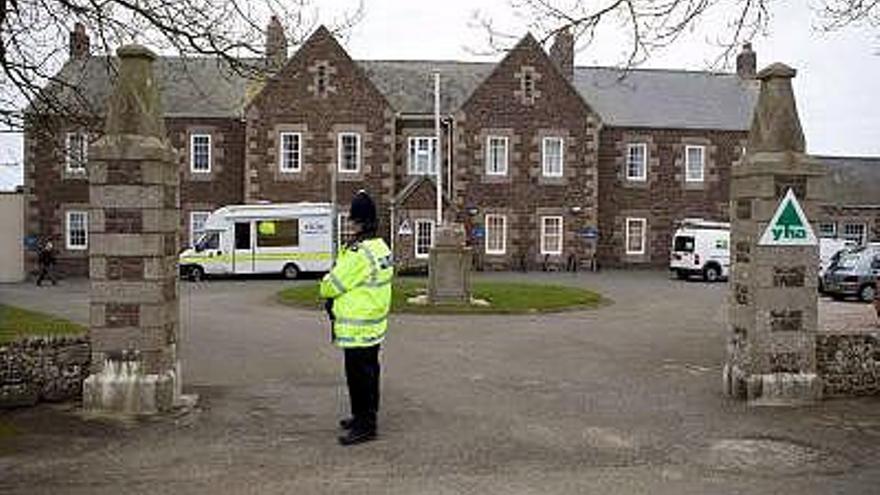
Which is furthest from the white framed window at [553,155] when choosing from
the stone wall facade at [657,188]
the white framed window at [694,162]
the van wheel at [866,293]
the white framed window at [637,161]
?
the van wheel at [866,293]

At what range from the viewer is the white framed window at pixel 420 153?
149 ft

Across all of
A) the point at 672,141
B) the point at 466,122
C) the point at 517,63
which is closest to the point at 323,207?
the point at 466,122

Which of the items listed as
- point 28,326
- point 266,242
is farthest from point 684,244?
point 28,326

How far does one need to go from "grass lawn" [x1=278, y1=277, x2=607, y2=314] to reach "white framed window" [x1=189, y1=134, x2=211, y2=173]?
16.5 meters

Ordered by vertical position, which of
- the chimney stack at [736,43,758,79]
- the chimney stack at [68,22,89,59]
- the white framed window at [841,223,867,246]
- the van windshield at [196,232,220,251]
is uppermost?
the chimney stack at [736,43,758,79]

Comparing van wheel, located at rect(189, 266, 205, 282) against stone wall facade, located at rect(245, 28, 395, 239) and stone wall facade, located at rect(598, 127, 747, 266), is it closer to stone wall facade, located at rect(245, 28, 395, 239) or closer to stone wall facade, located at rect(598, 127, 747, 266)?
stone wall facade, located at rect(245, 28, 395, 239)

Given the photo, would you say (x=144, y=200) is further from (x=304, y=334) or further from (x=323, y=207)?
(x=323, y=207)

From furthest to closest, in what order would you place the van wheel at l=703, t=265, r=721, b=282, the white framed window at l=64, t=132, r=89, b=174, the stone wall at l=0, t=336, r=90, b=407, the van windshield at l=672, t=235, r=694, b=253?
the van windshield at l=672, t=235, r=694, b=253
the van wheel at l=703, t=265, r=721, b=282
the white framed window at l=64, t=132, r=89, b=174
the stone wall at l=0, t=336, r=90, b=407

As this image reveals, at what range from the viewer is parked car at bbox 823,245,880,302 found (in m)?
31.0

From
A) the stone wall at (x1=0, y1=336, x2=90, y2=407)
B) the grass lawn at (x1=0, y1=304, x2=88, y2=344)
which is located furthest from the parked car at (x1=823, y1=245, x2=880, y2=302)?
the stone wall at (x1=0, y1=336, x2=90, y2=407)

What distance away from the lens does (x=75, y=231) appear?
45094 millimetres

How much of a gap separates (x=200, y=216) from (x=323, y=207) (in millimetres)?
9127

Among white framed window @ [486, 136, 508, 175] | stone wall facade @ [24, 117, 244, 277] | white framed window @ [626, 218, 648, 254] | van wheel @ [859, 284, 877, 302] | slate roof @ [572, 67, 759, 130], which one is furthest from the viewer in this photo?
slate roof @ [572, 67, 759, 130]

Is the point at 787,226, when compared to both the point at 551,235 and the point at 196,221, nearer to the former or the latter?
the point at 551,235
